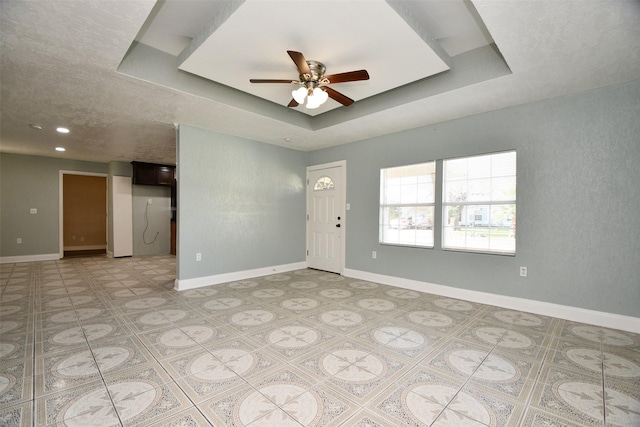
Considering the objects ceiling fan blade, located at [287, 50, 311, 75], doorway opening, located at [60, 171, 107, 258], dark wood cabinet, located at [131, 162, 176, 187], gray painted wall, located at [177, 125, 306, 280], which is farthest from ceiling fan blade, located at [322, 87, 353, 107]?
doorway opening, located at [60, 171, 107, 258]

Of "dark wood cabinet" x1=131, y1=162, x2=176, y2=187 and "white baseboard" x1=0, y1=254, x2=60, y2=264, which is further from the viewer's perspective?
"dark wood cabinet" x1=131, y1=162, x2=176, y2=187

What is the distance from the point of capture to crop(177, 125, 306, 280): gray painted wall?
4.28 meters

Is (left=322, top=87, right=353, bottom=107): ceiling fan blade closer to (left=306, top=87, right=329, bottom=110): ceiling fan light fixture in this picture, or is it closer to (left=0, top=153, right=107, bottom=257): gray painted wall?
(left=306, top=87, right=329, bottom=110): ceiling fan light fixture

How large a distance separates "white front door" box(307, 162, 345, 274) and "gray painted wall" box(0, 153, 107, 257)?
6087 millimetres

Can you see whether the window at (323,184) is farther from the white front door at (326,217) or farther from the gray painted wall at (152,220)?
the gray painted wall at (152,220)

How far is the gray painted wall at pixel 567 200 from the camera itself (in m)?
2.79

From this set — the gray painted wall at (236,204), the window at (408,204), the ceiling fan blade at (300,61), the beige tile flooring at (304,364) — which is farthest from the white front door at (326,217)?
the ceiling fan blade at (300,61)

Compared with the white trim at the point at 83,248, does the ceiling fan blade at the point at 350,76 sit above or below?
above

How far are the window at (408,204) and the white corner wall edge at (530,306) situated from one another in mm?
609

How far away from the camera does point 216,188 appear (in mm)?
4590

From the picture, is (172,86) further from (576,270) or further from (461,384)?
(576,270)

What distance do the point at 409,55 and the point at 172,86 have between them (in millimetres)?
2417

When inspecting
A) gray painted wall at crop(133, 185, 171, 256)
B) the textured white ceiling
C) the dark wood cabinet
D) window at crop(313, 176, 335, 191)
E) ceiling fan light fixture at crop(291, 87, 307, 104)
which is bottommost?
gray painted wall at crop(133, 185, 171, 256)

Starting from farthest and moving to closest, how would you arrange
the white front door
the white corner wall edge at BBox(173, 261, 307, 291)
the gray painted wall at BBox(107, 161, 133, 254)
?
the gray painted wall at BBox(107, 161, 133, 254), the white front door, the white corner wall edge at BBox(173, 261, 307, 291)
